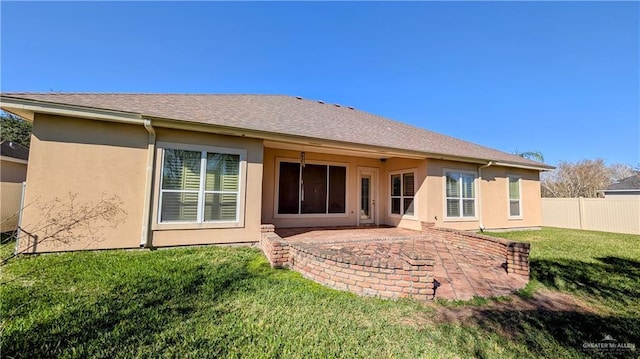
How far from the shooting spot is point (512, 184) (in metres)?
11.4

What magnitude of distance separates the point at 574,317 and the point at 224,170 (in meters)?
7.05

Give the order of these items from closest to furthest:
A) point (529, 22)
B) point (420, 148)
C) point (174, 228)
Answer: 1. point (174, 228)
2. point (529, 22)
3. point (420, 148)

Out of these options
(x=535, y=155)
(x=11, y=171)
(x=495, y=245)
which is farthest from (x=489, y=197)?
(x=11, y=171)

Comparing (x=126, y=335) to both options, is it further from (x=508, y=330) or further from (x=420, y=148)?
(x=420, y=148)

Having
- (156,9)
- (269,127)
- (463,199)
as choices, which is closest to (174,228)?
(269,127)

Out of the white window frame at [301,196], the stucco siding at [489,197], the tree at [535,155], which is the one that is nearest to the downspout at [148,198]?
the white window frame at [301,196]

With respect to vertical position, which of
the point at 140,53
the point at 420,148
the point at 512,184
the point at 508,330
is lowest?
the point at 508,330

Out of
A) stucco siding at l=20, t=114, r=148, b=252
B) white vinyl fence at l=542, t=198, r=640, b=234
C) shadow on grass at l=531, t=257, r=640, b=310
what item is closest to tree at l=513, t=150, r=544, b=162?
white vinyl fence at l=542, t=198, r=640, b=234

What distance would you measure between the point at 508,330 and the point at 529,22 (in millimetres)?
9797

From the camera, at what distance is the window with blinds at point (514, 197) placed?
11227 millimetres

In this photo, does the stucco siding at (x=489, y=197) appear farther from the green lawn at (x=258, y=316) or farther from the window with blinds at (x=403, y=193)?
the green lawn at (x=258, y=316)

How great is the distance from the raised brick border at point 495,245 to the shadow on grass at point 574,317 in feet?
1.49

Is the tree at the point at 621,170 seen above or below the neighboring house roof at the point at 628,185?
above

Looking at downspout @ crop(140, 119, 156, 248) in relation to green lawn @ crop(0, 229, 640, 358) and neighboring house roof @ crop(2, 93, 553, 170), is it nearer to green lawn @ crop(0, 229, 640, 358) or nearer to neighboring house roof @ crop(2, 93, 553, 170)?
neighboring house roof @ crop(2, 93, 553, 170)
